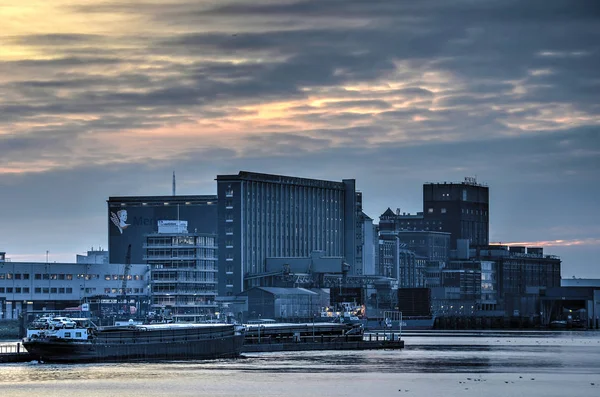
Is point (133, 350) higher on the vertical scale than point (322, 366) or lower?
higher

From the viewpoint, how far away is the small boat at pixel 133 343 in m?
151

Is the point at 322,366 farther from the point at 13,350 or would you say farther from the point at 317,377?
the point at 13,350

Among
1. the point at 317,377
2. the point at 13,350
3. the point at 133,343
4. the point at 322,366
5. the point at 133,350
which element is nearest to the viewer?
the point at 317,377

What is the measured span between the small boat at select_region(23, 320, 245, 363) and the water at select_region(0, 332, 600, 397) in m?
2.68

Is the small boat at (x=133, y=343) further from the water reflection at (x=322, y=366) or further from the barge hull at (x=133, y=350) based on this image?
the water reflection at (x=322, y=366)

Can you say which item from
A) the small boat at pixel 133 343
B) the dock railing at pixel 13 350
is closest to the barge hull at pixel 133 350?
the small boat at pixel 133 343

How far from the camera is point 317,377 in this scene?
13188 cm

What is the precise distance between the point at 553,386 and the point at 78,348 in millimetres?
53104

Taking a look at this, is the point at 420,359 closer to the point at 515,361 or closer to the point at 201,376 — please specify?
the point at 515,361

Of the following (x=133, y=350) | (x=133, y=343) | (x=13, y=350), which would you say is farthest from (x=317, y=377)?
(x=13, y=350)

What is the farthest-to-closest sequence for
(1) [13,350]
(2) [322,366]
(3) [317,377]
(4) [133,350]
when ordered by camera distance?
(1) [13,350] → (4) [133,350] → (2) [322,366] → (3) [317,377]

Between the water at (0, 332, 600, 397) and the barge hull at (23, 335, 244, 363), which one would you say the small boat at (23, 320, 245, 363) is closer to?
the barge hull at (23, 335, 244, 363)

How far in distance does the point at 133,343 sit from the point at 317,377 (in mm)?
32107

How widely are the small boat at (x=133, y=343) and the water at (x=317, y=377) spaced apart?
2685 mm
